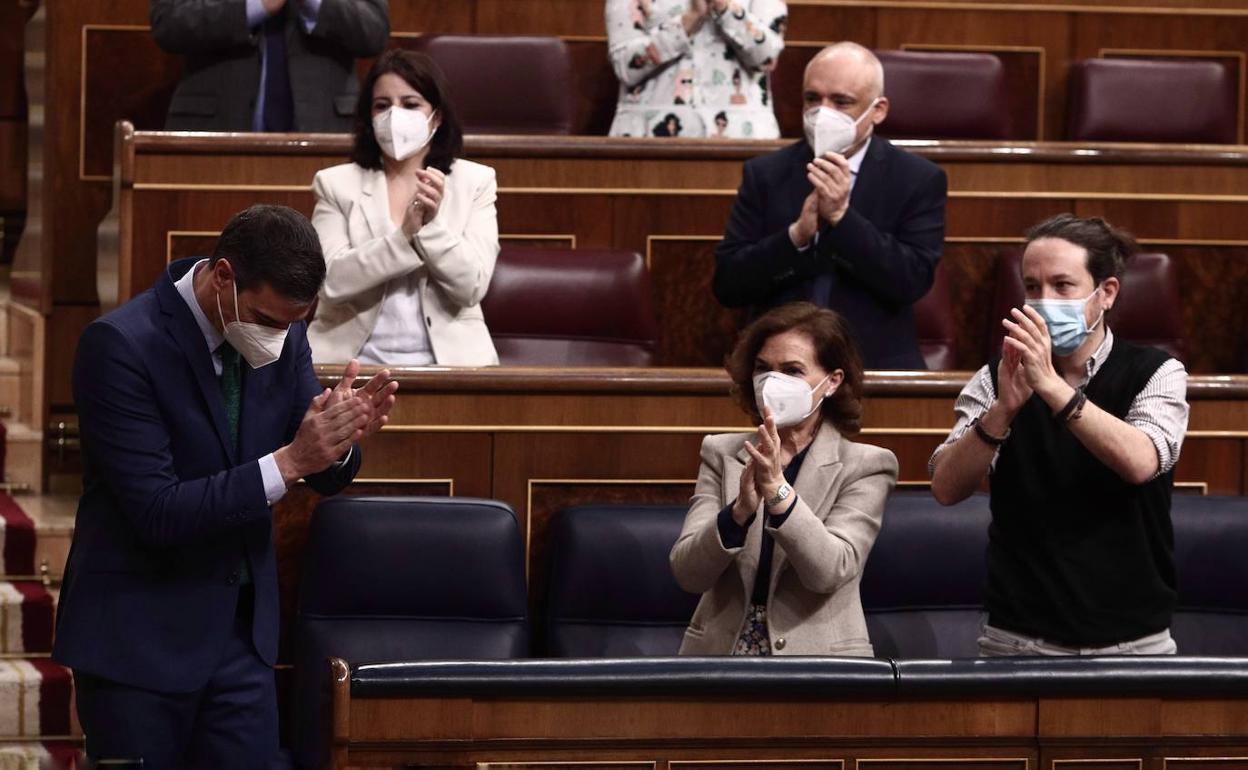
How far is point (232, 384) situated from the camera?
1629 millimetres

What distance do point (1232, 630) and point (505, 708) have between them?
105 centimetres

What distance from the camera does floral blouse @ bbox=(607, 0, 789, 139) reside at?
289 centimetres

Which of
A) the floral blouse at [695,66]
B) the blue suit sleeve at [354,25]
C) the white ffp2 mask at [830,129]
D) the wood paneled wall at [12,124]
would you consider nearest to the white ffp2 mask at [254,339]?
the white ffp2 mask at [830,129]

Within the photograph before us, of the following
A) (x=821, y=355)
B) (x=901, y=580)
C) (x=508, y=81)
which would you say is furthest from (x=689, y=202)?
(x=821, y=355)

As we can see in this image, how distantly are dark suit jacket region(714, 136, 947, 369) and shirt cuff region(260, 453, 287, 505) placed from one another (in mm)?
880

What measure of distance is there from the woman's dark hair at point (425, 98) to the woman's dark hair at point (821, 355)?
65 centimetres

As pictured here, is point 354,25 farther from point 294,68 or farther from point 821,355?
point 821,355

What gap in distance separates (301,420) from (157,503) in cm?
19

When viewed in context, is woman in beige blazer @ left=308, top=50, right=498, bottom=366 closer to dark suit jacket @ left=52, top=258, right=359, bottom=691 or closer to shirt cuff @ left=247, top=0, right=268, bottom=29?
shirt cuff @ left=247, top=0, right=268, bottom=29

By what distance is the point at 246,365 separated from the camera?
164 centimetres

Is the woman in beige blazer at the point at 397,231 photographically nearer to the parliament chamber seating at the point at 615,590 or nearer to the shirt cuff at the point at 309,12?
the parliament chamber seating at the point at 615,590

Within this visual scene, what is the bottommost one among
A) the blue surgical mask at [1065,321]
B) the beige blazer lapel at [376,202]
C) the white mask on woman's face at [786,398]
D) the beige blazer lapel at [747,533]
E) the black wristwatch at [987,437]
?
the beige blazer lapel at [747,533]

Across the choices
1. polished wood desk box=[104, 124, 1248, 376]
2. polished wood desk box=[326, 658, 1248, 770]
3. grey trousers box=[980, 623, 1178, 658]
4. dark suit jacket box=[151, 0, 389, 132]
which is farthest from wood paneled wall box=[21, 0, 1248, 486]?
polished wood desk box=[326, 658, 1248, 770]

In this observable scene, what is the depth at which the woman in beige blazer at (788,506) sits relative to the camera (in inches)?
68.2
